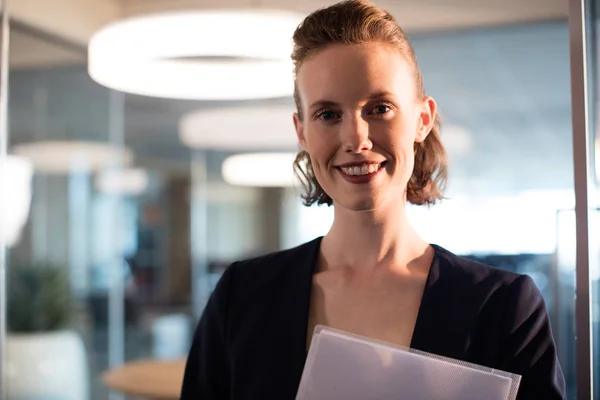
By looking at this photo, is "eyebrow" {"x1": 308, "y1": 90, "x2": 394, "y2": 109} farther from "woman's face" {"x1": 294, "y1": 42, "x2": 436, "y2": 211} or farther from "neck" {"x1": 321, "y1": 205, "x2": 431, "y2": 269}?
"neck" {"x1": 321, "y1": 205, "x2": 431, "y2": 269}

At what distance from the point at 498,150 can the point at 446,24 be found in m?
0.69

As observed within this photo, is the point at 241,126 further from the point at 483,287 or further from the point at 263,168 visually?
the point at 483,287

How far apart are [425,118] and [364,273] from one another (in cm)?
27

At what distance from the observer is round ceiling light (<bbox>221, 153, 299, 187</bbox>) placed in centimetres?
465

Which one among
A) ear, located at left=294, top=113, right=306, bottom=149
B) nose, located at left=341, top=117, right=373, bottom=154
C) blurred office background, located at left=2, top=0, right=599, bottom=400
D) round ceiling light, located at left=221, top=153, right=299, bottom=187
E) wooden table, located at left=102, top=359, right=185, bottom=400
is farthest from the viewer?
round ceiling light, located at left=221, top=153, right=299, bottom=187

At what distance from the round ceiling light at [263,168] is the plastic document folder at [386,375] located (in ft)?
11.7

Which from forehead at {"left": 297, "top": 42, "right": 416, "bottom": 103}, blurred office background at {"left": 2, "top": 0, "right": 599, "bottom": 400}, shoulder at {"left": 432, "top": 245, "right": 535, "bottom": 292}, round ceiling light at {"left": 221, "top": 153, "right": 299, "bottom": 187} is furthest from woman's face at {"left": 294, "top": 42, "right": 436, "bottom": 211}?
round ceiling light at {"left": 221, "top": 153, "right": 299, "bottom": 187}

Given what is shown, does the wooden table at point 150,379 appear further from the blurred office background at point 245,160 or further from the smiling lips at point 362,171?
the smiling lips at point 362,171

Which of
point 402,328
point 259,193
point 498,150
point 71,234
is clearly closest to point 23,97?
point 71,234

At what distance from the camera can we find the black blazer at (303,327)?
101 centimetres

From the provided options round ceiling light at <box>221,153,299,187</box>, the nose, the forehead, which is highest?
round ceiling light at <box>221,153,299,187</box>

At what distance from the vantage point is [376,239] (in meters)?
1.14

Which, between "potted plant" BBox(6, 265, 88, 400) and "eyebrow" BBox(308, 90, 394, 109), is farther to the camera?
"potted plant" BBox(6, 265, 88, 400)

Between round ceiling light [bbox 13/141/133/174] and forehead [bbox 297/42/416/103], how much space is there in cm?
289
